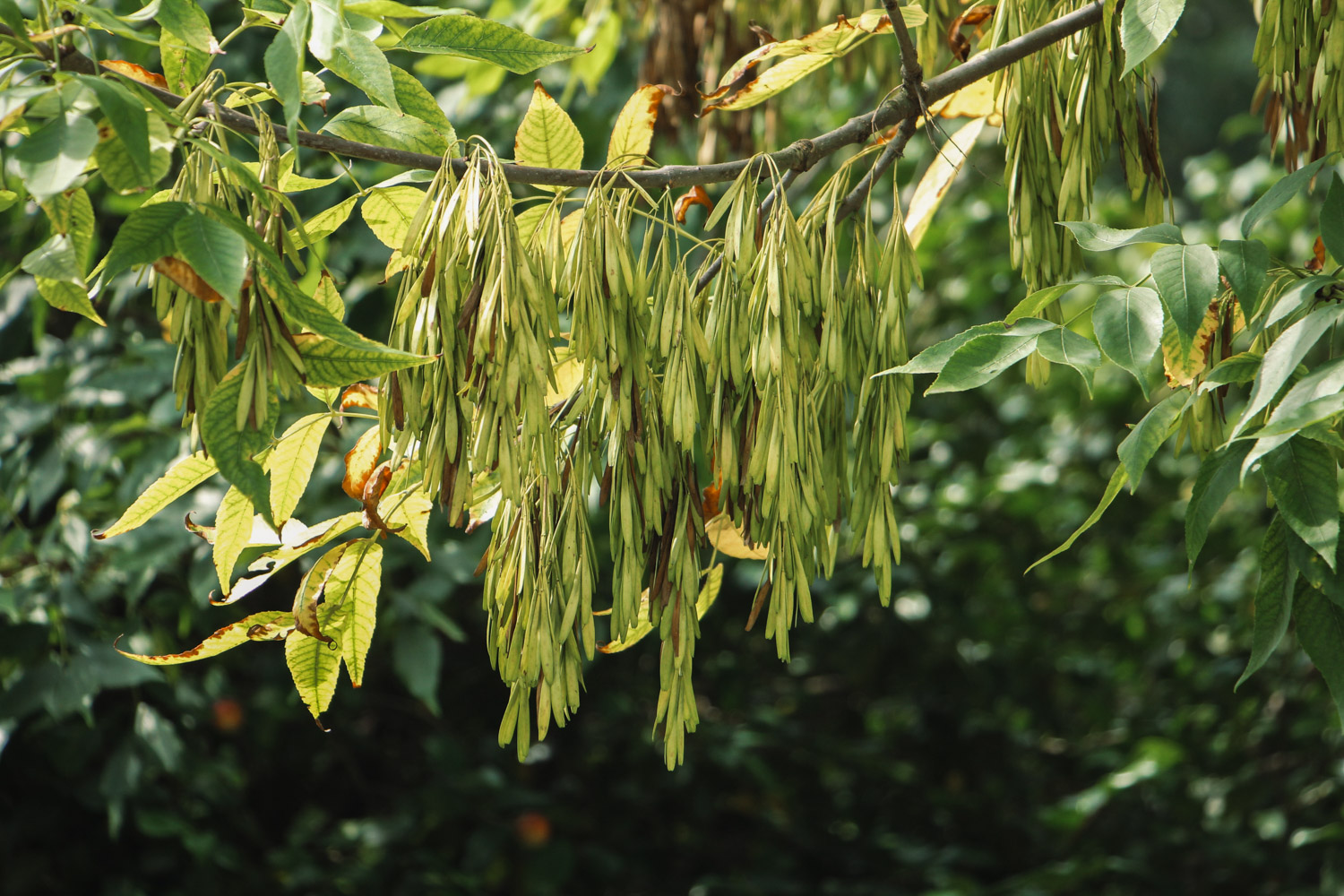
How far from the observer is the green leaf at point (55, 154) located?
1.72 ft

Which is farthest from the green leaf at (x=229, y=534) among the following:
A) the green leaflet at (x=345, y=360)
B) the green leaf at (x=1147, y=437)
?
the green leaf at (x=1147, y=437)

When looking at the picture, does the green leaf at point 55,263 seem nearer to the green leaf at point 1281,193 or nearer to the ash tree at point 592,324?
the ash tree at point 592,324

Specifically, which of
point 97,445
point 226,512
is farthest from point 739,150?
point 226,512

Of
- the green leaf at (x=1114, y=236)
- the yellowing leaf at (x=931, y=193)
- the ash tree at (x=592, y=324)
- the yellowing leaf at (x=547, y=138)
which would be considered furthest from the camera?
the yellowing leaf at (x=931, y=193)

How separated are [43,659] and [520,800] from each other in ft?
2.57

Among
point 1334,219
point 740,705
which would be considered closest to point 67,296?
point 1334,219

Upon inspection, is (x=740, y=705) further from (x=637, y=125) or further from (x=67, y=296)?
(x=67, y=296)

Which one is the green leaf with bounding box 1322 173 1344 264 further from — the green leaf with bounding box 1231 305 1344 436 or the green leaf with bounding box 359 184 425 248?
the green leaf with bounding box 359 184 425 248

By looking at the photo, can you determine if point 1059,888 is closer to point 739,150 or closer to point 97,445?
point 739,150

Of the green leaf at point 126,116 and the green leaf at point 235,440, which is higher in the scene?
the green leaf at point 126,116

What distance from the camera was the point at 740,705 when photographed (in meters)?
2.32

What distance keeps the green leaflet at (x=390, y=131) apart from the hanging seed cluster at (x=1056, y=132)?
0.47m

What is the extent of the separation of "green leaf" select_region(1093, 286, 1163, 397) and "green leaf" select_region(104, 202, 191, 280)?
1.82 feet

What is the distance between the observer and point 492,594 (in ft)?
2.49
